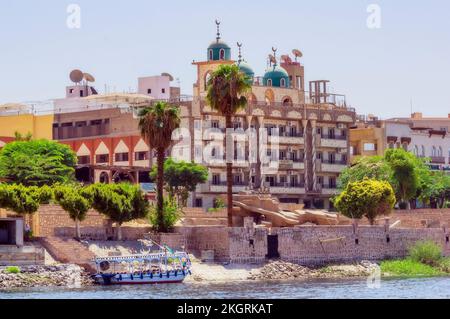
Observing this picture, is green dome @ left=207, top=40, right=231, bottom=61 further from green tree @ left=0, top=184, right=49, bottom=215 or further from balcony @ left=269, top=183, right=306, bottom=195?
green tree @ left=0, top=184, right=49, bottom=215

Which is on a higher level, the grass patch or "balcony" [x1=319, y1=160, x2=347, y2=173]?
"balcony" [x1=319, y1=160, x2=347, y2=173]

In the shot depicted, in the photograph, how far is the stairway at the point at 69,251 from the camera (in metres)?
80.8

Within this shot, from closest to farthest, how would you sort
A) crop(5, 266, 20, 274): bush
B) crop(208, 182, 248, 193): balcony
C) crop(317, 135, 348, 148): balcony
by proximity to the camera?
1. crop(5, 266, 20, 274): bush
2. crop(208, 182, 248, 193): balcony
3. crop(317, 135, 348, 148): balcony

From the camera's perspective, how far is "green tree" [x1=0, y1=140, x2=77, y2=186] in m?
108

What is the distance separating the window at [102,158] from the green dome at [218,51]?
14.3 m

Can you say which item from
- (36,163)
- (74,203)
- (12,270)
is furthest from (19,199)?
(36,163)

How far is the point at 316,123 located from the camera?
13188 centimetres

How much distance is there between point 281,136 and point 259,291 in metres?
57.5

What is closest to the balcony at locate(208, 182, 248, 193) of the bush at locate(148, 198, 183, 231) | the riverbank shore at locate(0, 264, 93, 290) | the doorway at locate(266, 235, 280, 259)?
the bush at locate(148, 198, 183, 231)

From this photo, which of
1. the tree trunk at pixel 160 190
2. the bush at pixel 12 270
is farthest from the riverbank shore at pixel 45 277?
the tree trunk at pixel 160 190

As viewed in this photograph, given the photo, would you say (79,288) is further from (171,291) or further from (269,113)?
(269,113)

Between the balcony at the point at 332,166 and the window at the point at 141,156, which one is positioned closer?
the window at the point at 141,156

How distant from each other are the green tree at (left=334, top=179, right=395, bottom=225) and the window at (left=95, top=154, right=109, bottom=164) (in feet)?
106

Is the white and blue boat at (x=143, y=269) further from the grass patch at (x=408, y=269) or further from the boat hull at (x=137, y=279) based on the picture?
the grass patch at (x=408, y=269)
